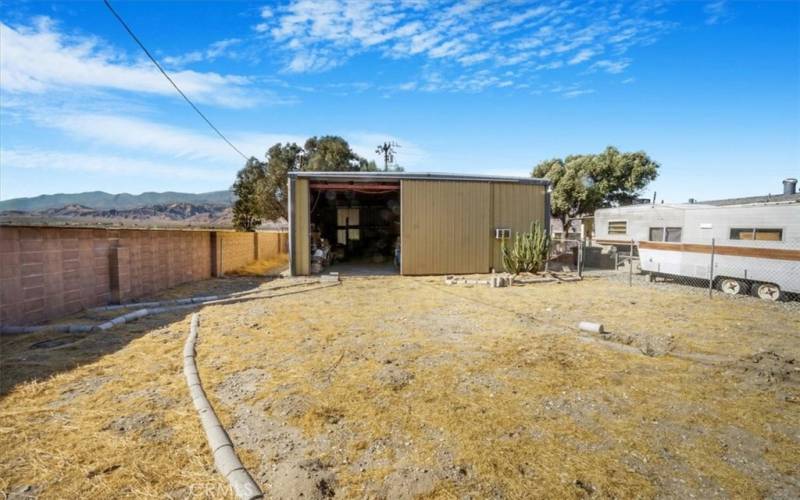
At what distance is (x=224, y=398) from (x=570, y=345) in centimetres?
505

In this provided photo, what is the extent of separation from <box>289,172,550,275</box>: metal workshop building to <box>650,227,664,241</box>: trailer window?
15.1ft

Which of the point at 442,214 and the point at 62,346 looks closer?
the point at 62,346

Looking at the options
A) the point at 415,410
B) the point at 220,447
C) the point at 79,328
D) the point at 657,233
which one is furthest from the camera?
the point at 657,233

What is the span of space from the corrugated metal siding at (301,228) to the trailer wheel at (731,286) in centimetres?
1382

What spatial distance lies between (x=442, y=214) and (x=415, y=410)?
11.6 meters

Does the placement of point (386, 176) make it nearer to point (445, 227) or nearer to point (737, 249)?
point (445, 227)

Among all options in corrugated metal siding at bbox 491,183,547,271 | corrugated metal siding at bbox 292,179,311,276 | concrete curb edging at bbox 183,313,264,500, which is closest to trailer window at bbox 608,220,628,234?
corrugated metal siding at bbox 491,183,547,271

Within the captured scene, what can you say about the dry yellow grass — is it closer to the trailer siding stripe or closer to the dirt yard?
the dirt yard

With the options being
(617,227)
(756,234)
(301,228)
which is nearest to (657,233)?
(617,227)

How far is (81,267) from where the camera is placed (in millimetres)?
7391

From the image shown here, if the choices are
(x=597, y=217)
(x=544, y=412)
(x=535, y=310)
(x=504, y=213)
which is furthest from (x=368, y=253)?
(x=544, y=412)

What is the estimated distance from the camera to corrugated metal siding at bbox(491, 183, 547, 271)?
605 inches

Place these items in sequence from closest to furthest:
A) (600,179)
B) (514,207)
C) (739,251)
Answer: (739,251)
(514,207)
(600,179)

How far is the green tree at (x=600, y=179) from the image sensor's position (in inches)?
1129
